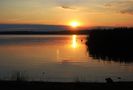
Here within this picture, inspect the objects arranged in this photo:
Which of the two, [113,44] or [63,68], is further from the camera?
[113,44]

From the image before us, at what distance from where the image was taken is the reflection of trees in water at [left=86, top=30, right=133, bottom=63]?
32.8 metres

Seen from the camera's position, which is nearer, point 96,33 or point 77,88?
point 77,88

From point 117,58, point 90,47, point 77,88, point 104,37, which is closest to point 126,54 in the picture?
point 117,58

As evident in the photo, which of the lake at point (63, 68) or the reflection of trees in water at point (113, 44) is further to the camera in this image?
the reflection of trees in water at point (113, 44)

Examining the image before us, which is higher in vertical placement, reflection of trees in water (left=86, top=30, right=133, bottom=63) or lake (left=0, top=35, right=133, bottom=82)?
reflection of trees in water (left=86, top=30, right=133, bottom=63)

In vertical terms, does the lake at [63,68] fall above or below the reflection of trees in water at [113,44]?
below

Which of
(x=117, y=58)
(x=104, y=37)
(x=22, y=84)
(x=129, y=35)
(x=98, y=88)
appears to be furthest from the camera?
(x=104, y=37)

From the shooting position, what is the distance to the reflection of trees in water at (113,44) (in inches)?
1292

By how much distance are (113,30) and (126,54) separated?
13.1 ft

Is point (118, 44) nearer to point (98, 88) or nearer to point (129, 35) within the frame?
point (129, 35)

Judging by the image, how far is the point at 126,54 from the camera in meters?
32.4

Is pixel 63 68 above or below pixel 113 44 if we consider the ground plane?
below

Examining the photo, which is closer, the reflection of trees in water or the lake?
the lake

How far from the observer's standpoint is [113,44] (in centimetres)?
3484
